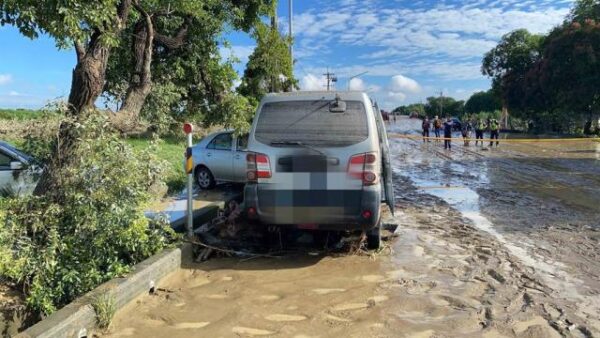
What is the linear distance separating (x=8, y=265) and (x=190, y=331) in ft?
5.42

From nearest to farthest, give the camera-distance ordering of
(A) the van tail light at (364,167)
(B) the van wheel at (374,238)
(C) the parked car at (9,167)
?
1. (A) the van tail light at (364,167)
2. (B) the van wheel at (374,238)
3. (C) the parked car at (9,167)

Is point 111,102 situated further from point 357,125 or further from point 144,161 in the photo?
point 357,125

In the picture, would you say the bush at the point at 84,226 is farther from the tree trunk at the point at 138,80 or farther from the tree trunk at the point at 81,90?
the tree trunk at the point at 138,80

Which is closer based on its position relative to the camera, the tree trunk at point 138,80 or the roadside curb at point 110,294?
the roadside curb at point 110,294

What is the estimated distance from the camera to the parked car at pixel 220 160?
40.4 feet

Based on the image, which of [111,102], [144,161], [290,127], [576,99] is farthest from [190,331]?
[576,99]

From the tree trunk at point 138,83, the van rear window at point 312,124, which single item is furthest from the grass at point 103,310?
the tree trunk at point 138,83

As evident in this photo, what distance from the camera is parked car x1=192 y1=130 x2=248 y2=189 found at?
12.3 metres

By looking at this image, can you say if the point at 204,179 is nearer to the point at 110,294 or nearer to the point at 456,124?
→ the point at 110,294

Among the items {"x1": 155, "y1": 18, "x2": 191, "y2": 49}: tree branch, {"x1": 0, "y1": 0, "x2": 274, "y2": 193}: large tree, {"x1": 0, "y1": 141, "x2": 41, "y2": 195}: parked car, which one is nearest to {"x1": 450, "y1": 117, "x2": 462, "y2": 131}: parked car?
{"x1": 155, "y1": 18, "x2": 191, "y2": 49}: tree branch

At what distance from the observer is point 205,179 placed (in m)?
13.0

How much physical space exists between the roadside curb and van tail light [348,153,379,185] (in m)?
2.25

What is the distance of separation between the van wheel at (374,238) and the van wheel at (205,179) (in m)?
6.50

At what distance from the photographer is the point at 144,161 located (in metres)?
6.23
